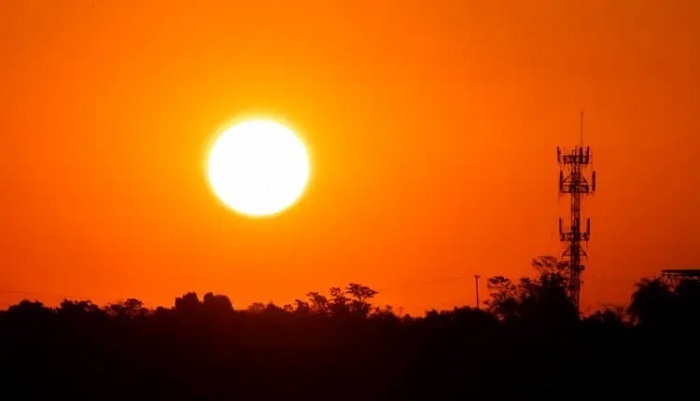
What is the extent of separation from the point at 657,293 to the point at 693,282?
421 cm

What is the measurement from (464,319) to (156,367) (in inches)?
871

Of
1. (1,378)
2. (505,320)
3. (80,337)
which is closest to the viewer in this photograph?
(1,378)

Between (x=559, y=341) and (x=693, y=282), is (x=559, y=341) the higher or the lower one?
the lower one

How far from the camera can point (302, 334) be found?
10131 centimetres

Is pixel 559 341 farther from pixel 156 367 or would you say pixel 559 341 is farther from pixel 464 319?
pixel 156 367

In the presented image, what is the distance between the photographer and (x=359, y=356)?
95.8m

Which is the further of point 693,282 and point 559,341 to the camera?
point 693,282

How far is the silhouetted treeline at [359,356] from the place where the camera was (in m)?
89.2

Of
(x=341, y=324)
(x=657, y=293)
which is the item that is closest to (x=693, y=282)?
(x=657, y=293)

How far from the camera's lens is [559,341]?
310 feet

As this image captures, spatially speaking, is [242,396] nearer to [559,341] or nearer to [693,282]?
[559,341]

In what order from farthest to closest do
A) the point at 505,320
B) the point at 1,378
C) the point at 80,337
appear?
the point at 505,320 → the point at 80,337 → the point at 1,378

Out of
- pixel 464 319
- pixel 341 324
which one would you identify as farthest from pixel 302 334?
pixel 464 319

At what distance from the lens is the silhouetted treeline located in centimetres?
8919
